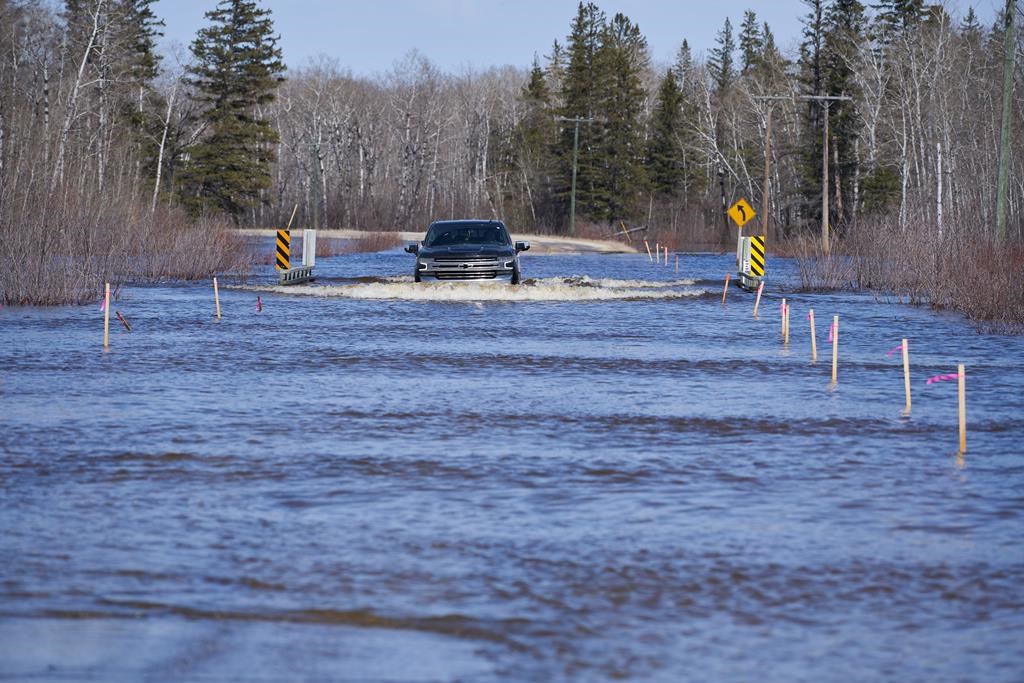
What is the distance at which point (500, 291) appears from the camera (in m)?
36.6

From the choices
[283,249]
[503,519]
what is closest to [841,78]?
[283,249]

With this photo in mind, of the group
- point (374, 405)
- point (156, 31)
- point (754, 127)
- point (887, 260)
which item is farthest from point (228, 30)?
point (374, 405)

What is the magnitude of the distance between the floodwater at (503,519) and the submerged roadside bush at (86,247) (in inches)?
406

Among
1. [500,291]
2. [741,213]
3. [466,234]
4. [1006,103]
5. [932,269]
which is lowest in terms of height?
[500,291]

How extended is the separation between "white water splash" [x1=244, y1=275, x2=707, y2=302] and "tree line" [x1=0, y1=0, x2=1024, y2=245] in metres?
7.65

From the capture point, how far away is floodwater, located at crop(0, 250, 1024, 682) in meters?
7.06

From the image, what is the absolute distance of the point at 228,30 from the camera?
93188mm

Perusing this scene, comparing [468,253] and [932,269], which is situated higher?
[468,253]

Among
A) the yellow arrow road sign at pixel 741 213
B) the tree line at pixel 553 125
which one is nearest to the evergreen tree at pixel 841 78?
the tree line at pixel 553 125

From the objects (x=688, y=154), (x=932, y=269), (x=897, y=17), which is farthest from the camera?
(x=688, y=154)

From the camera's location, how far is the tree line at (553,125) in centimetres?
7150

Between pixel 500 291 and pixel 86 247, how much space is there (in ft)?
31.2

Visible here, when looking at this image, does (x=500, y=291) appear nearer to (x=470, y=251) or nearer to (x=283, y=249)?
(x=470, y=251)

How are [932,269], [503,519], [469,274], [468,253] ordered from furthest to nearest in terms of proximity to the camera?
[932,269] → [469,274] → [468,253] → [503,519]
